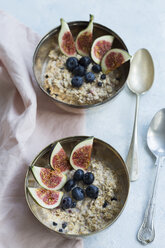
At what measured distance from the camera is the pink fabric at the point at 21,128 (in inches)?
88.0

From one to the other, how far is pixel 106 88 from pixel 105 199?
817 millimetres

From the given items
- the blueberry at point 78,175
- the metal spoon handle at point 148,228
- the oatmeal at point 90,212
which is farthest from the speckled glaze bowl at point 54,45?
the metal spoon handle at point 148,228

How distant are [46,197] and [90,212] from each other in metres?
0.30

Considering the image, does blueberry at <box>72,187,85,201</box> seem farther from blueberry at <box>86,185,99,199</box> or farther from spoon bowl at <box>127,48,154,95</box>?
spoon bowl at <box>127,48,154,95</box>

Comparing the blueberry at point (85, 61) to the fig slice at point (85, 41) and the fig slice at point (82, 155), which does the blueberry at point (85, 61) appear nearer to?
the fig slice at point (85, 41)

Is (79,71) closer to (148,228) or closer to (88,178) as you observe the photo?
(88,178)

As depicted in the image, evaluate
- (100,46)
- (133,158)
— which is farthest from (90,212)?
(100,46)

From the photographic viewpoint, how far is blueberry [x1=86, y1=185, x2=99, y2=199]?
217cm

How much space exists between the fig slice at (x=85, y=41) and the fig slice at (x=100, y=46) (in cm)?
7

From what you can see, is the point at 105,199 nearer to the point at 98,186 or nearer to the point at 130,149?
the point at 98,186

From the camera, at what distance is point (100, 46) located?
8.77ft

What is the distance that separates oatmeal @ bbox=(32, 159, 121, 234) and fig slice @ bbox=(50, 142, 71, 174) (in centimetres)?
16

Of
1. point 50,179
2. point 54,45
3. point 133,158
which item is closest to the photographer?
point 50,179

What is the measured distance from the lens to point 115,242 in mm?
2211
